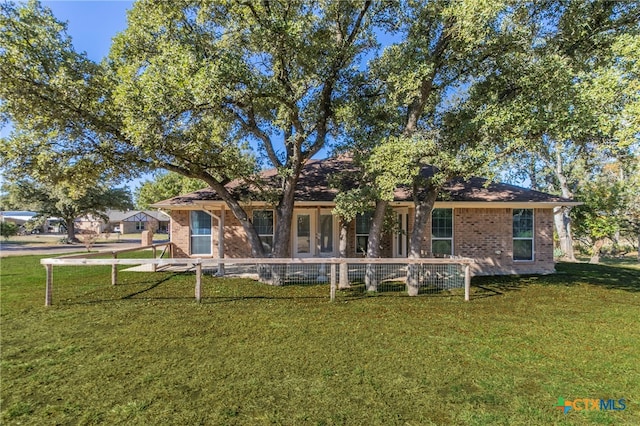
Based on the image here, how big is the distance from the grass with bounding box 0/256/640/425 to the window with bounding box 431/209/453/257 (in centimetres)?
387

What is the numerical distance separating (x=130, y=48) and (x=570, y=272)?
1597cm

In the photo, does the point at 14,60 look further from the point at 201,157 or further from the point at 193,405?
the point at 193,405

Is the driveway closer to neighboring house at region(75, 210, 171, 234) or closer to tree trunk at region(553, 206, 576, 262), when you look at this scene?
tree trunk at region(553, 206, 576, 262)

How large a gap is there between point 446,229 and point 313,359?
8.83m

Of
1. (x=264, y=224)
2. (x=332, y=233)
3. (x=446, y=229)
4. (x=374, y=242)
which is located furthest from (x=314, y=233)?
(x=446, y=229)

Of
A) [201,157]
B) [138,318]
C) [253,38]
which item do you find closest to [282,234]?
[201,157]

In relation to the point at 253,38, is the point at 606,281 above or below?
below

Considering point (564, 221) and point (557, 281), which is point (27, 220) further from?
point (564, 221)

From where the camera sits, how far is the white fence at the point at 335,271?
7.49 meters

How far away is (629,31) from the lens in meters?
6.87

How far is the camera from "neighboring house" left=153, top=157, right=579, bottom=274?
11.6 metres

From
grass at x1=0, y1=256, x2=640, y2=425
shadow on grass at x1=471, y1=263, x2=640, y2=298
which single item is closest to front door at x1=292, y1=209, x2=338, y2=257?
grass at x1=0, y1=256, x2=640, y2=425

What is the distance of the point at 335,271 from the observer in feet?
25.8

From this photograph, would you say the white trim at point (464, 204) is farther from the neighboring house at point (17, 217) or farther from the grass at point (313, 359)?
the neighboring house at point (17, 217)
